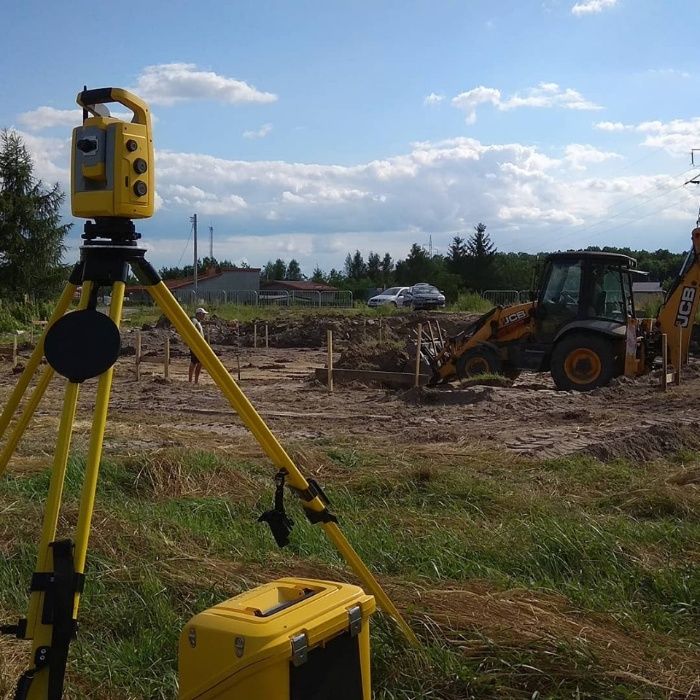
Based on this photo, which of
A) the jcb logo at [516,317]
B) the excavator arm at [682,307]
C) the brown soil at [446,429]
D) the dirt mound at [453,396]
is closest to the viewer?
the brown soil at [446,429]

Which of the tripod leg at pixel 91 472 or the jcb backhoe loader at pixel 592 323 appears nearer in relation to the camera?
the tripod leg at pixel 91 472

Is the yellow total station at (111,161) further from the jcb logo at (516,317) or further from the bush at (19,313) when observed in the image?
the bush at (19,313)

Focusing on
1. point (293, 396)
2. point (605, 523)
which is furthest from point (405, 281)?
point (605, 523)

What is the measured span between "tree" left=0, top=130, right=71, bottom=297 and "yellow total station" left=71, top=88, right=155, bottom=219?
117ft

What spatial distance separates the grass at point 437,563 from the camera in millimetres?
3658

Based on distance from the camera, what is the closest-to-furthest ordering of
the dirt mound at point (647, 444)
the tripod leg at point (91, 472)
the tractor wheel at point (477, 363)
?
the tripod leg at point (91, 472) < the dirt mound at point (647, 444) < the tractor wheel at point (477, 363)

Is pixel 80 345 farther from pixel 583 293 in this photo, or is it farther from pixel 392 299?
pixel 392 299

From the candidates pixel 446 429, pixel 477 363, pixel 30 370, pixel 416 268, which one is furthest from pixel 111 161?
pixel 416 268

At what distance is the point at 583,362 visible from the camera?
15.2m

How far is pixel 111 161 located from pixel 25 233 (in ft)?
120

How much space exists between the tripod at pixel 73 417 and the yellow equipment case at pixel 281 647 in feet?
1.25

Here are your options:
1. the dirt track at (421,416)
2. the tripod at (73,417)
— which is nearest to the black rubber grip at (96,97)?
the tripod at (73,417)

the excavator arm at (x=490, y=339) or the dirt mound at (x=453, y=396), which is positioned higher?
the excavator arm at (x=490, y=339)

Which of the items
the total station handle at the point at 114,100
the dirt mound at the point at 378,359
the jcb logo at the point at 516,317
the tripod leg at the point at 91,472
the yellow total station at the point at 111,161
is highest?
the total station handle at the point at 114,100
